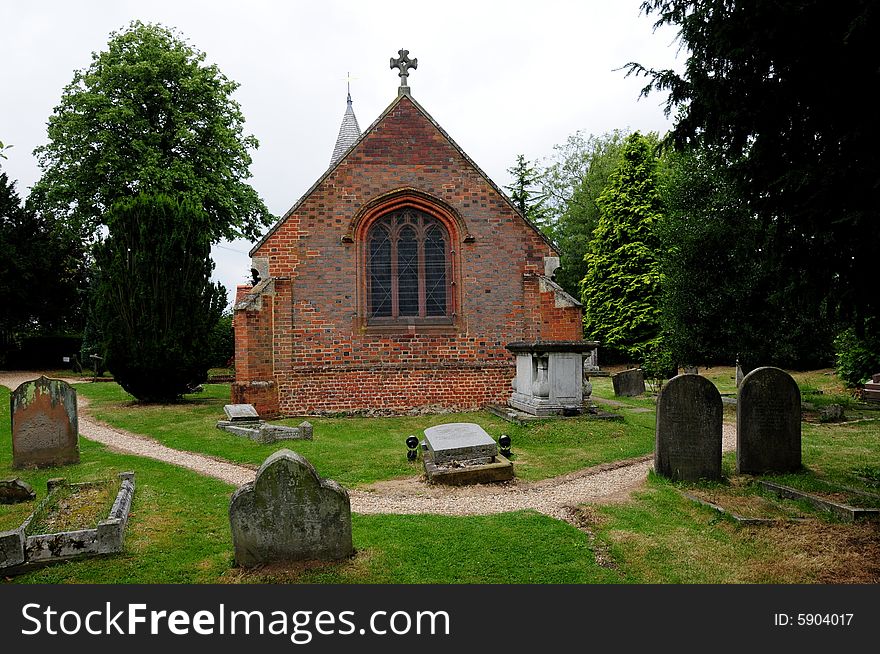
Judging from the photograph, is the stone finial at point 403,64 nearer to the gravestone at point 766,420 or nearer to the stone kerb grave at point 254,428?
the stone kerb grave at point 254,428

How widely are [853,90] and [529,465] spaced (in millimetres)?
6172

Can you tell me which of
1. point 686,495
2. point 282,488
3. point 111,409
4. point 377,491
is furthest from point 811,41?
point 111,409

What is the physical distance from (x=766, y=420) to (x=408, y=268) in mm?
9285

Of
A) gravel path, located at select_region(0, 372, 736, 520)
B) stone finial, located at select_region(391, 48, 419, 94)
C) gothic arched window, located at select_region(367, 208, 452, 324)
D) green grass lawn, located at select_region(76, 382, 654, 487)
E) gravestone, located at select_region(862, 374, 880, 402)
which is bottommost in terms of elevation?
gravel path, located at select_region(0, 372, 736, 520)

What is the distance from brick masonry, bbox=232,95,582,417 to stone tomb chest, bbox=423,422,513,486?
6219mm

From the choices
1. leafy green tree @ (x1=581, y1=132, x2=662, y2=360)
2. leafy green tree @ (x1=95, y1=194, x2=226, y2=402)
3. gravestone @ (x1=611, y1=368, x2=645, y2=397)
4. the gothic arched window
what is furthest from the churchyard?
leafy green tree @ (x1=581, y1=132, x2=662, y2=360)

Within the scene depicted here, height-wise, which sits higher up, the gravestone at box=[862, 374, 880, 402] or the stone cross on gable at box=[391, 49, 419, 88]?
the stone cross on gable at box=[391, 49, 419, 88]

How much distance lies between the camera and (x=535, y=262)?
51.1ft

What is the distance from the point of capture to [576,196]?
41094 mm

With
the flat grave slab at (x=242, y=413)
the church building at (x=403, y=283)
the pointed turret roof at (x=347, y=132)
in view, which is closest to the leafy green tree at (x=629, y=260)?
the pointed turret roof at (x=347, y=132)

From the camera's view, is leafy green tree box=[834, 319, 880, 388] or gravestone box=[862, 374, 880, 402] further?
leafy green tree box=[834, 319, 880, 388]

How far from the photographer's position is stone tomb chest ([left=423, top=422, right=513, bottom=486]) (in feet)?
27.2

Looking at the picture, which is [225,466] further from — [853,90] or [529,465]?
[853,90]

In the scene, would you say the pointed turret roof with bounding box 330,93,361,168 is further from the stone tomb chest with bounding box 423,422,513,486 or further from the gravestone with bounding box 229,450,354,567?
the gravestone with bounding box 229,450,354,567
